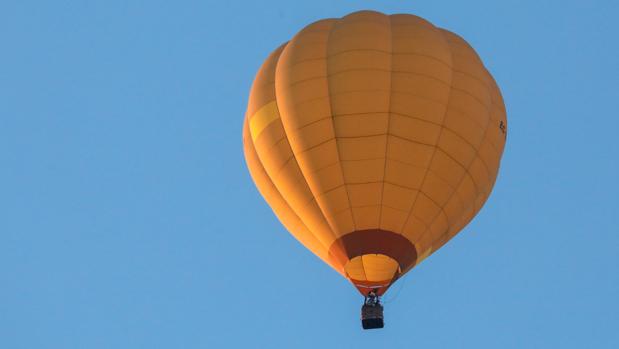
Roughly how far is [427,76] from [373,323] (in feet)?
14.0

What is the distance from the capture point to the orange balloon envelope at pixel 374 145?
106 ft

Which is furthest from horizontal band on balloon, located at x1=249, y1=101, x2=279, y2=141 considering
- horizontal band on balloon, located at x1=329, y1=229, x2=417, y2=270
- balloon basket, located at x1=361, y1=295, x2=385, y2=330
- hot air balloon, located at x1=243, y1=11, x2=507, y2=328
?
balloon basket, located at x1=361, y1=295, x2=385, y2=330

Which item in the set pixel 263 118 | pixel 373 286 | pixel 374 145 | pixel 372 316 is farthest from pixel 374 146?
pixel 372 316

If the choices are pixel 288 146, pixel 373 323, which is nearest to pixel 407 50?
pixel 288 146

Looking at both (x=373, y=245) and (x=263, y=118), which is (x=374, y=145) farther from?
(x=263, y=118)

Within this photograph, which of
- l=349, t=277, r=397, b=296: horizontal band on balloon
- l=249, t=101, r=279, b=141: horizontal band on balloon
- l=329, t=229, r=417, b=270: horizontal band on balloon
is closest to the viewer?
l=329, t=229, r=417, b=270: horizontal band on balloon

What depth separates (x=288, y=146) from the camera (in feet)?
108

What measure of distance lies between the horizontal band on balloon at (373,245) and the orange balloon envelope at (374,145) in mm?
17

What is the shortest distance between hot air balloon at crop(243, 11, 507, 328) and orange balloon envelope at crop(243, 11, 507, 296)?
2 centimetres

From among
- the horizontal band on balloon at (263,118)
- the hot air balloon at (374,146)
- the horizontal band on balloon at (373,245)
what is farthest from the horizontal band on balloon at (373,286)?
the horizontal band on balloon at (263,118)

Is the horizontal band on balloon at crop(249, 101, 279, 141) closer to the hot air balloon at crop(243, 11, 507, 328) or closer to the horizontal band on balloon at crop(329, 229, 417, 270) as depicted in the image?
the hot air balloon at crop(243, 11, 507, 328)

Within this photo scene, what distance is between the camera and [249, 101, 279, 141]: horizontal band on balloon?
109ft

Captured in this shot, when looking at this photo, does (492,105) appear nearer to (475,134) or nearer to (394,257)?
(475,134)

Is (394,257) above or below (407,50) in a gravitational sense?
below
